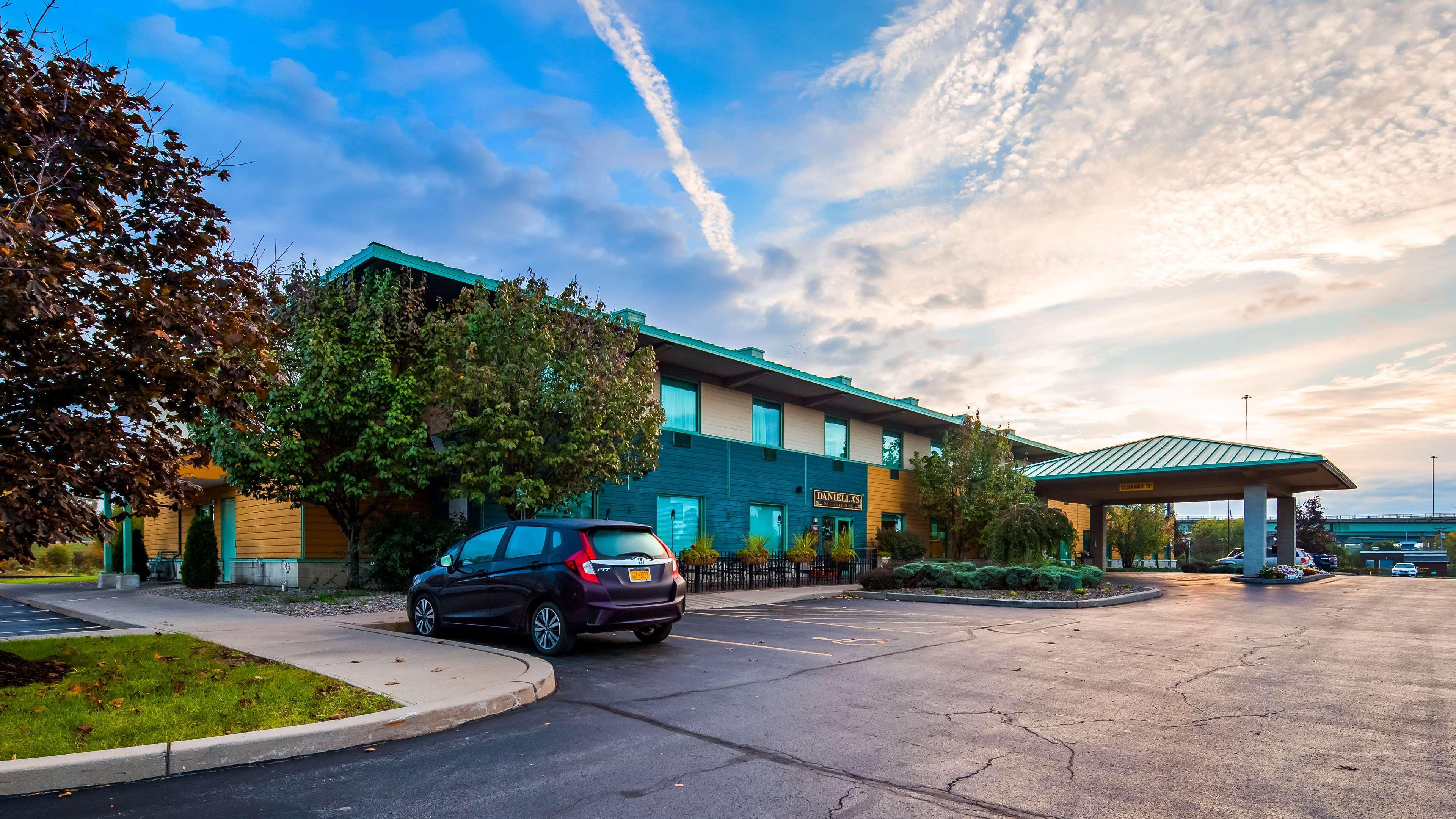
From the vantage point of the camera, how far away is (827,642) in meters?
11.3

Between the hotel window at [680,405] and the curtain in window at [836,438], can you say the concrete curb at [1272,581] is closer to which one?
→ the curtain in window at [836,438]

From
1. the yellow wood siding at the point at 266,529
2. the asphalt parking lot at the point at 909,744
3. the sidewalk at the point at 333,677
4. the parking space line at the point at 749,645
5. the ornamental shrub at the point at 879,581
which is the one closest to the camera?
the asphalt parking lot at the point at 909,744

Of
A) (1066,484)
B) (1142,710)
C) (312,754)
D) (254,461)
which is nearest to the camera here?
(312,754)

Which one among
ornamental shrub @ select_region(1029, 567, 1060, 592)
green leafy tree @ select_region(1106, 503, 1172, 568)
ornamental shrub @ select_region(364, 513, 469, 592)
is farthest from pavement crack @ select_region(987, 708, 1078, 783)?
green leafy tree @ select_region(1106, 503, 1172, 568)

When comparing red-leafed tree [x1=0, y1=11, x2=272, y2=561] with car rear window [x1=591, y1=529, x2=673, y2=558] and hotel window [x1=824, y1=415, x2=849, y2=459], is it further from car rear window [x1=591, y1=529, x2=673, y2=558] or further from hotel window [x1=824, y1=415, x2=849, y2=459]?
hotel window [x1=824, y1=415, x2=849, y2=459]

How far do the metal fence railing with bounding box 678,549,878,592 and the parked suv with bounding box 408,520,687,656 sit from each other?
32.0 ft

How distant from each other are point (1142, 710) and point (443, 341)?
1404 cm

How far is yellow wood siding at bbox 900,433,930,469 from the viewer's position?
117ft

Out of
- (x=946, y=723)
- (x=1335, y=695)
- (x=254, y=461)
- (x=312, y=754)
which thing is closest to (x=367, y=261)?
(x=254, y=461)

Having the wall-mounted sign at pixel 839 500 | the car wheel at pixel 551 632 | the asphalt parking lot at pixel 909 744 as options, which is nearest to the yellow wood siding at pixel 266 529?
the car wheel at pixel 551 632

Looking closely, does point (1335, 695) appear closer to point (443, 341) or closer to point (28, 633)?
point (443, 341)

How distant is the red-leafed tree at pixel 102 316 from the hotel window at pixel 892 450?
28555mm

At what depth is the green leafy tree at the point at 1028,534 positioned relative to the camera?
2283 centimetres

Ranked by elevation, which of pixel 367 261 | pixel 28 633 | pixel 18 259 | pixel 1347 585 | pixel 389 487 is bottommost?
pixel 1347 585
